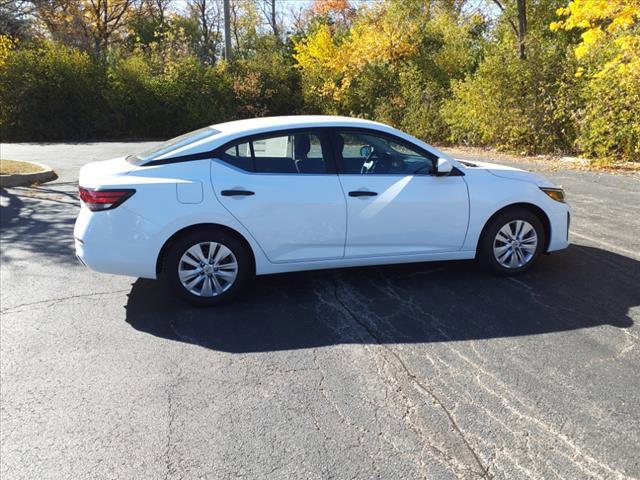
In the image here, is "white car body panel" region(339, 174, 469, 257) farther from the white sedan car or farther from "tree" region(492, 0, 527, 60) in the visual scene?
"tree" region(492, 0, 527, 60)

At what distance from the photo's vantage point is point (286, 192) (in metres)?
4.52

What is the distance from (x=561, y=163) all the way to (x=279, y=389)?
11596 mm

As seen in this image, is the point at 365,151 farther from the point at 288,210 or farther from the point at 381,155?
the point at 288,210

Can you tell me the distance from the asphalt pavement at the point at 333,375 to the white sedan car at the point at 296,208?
35 cm

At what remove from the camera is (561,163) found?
12.8 meters

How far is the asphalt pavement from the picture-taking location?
269cm

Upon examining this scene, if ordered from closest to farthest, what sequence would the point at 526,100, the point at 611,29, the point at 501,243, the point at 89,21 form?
the point at 501,243, the point at 611,29, the point at 526,100, the point at 89,21

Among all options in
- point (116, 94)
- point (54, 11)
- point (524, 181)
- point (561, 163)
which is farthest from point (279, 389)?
point (54, 11)

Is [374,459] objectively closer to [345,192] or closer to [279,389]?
[279,389]

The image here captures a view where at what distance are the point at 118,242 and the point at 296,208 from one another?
149 centimetres

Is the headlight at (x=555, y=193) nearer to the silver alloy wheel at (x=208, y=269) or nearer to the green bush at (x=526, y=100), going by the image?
the silver alloy wheel at (x=208, y=269)

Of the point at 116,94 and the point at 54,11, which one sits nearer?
the point at 116,94

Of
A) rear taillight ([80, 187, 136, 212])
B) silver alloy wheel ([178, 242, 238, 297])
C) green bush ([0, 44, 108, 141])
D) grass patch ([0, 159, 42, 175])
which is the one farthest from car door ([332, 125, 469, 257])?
green bush ([0, 44, 108, 141])

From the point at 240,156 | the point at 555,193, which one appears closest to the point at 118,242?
the point at 240,156
